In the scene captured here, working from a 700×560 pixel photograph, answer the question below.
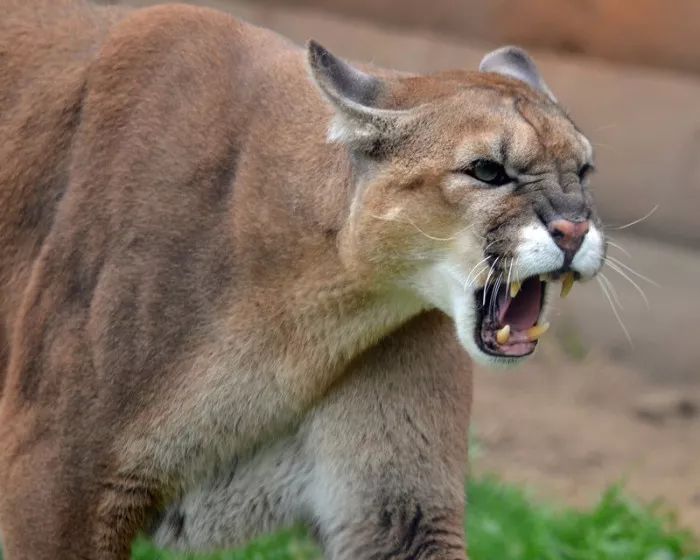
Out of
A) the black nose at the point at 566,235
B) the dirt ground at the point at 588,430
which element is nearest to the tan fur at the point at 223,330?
the black nose at the point at 566,235

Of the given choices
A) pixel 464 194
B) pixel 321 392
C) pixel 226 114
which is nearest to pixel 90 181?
pixel 226 114

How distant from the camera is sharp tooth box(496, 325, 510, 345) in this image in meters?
3.69

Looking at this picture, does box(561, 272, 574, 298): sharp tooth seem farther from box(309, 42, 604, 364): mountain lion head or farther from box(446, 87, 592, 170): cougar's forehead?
box(446, 87, 592, 170): cougar's forehead

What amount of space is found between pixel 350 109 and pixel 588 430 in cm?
355

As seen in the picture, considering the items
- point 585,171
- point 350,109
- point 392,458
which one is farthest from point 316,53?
point 392,458

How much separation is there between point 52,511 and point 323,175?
1137mm

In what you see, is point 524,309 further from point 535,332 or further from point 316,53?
point 316,53

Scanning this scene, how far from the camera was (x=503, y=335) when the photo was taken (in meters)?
3.69

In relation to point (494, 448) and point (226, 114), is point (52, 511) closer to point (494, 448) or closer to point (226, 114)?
point (226, 114)

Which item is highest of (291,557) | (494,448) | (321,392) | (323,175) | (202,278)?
(323,175)

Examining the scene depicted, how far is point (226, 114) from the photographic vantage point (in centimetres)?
424

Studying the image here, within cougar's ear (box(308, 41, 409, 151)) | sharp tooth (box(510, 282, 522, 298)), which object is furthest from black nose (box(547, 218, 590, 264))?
cougar's ear (box(308, 41, 409, 151))

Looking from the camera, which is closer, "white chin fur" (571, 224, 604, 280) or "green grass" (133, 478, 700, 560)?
"white chin fur" (571, 224, 604, 280)

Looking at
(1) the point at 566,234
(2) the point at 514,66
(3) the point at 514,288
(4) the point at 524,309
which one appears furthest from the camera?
(2) the point at 514,66
